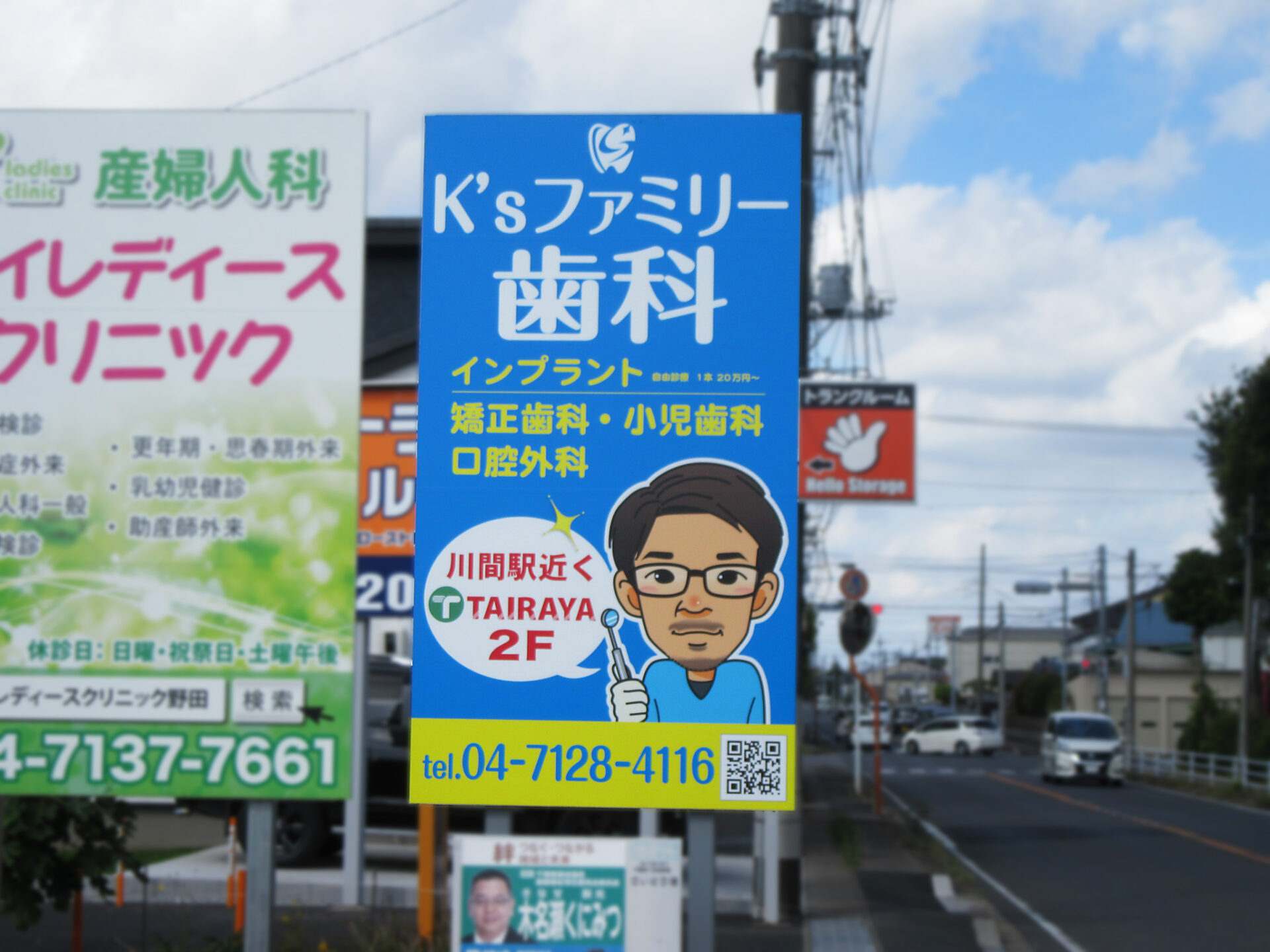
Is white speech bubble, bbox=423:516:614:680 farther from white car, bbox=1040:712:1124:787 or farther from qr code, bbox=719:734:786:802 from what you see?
white car, bbox=1040:712:1124:787

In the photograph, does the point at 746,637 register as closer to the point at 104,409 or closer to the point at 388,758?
the point at 104,409

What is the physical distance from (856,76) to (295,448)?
960cm

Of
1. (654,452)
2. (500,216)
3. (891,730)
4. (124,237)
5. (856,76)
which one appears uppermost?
(856,76)

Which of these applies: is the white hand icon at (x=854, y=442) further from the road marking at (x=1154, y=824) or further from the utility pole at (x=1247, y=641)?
the utility pole at (x=1247, y=641)

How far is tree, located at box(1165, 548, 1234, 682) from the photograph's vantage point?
37.7m

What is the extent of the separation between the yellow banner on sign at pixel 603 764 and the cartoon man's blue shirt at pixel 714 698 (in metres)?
0.02

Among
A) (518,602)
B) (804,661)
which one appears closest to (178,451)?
(518,602)

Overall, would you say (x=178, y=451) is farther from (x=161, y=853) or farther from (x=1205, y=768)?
(x=1205, y=768)

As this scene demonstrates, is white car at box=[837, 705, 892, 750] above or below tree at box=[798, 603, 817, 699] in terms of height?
below

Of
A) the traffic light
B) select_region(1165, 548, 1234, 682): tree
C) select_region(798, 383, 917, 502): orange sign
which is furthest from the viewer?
select_region(1165, 548, 1234, 682): tree

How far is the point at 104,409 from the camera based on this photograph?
5.46 meters

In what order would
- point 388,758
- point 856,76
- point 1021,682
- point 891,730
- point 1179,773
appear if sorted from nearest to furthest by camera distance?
point 388,758
point 856,76
point 1179,773
point 891,730
point 1021,682

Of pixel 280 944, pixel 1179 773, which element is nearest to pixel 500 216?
pixel 280 944

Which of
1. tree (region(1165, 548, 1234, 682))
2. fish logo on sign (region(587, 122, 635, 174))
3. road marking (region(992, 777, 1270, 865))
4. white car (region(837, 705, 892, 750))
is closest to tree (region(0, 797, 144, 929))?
fish logo on sign (region(587, 122, 635, 174))
